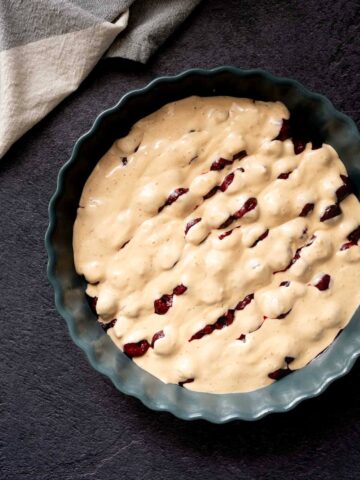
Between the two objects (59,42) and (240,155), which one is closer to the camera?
(240,155)

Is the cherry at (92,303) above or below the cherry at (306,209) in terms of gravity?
below

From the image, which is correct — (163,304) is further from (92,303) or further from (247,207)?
(247,207)

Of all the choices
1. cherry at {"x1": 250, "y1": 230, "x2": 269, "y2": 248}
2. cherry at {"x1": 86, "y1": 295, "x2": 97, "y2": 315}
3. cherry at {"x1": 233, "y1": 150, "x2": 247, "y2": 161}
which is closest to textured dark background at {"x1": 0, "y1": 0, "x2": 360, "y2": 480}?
cherry at {"x1": 86, "y1": 295, "x2": 97, "y2": 315}

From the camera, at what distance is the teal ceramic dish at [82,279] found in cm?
121

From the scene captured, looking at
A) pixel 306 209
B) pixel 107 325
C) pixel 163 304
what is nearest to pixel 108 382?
pixel 107 325

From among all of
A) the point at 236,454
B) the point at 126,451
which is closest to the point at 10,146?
the point at 126,451

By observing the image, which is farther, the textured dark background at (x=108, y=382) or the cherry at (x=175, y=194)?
the textured dark background at (x=108, y=382)

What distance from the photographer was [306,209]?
122cm

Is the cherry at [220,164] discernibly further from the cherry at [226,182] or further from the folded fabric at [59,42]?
the folded fabric at [59,42]

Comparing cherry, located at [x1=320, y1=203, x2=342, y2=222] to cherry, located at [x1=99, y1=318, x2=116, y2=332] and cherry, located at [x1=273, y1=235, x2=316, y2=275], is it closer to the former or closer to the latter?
cherry, located at [x1=273, y1=235, x2=316, y2=275]

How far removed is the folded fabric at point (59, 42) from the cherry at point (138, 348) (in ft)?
1.78

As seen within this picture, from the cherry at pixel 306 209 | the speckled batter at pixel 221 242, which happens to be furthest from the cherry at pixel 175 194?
the cherry at pixel 306 209

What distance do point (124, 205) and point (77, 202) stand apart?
11 centimetres

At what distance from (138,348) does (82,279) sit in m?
0.20
